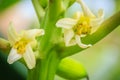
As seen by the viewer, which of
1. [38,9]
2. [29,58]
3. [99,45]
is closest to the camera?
[29,58]

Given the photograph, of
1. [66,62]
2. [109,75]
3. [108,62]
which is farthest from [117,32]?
[66,62]

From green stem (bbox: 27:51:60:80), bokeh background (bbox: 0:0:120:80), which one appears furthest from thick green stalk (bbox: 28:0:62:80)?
bokeh background (bbox: 0:0:120:80)

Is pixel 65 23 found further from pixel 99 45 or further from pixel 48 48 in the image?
pixel 99 45

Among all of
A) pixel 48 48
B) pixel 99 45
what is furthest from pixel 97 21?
pixel 99 45

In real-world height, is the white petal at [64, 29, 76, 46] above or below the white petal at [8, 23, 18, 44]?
below

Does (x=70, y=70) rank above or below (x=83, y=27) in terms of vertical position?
below

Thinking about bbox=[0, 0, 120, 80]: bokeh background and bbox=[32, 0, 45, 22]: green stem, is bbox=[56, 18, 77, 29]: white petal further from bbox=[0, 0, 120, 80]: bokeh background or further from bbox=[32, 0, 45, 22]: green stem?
bbox=[0, 0, 120, 80]: bokeh background

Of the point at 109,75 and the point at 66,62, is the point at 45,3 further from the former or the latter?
the point at 109,75

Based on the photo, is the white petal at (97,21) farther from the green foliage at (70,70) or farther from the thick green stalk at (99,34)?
the green foliage at (70,70)
